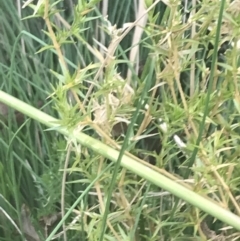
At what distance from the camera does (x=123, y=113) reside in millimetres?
Answer: 469

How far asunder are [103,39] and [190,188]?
0.36 m

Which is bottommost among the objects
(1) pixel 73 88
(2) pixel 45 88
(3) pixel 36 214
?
(3) pixel 36 214

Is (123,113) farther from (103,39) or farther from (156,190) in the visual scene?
(103,39)

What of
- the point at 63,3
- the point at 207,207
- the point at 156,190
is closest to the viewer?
the point at 207,207

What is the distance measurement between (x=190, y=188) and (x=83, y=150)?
108mm

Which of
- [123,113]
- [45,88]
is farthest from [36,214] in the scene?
[123,113]

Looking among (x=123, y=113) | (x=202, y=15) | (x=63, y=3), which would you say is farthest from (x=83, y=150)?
(x=63, y=3)

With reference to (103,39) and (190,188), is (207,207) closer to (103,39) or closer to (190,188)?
(190,188)

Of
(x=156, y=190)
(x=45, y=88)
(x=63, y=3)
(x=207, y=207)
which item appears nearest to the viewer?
(x=207, y=207)

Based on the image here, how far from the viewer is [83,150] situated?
503mm

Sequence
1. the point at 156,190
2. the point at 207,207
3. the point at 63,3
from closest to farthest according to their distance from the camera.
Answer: the point at 207,207 < the point at 156,190 < the point at 63,3

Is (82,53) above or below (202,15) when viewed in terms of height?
below

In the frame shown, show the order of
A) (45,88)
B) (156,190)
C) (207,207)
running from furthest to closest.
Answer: (45,88)
(156,190)
(207,207)

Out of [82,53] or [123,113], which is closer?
[123,113]
